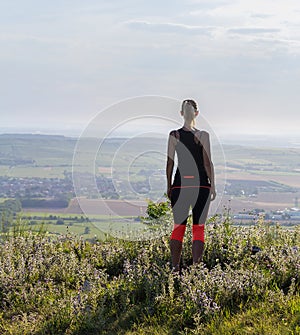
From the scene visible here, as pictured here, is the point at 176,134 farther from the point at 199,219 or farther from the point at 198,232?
the point at 198,232

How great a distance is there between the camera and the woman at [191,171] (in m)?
6.83

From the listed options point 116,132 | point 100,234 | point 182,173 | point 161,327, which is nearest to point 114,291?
point 161,327

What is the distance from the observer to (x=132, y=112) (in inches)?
291

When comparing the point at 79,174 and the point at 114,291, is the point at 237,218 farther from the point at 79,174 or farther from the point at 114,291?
the point at 114,291

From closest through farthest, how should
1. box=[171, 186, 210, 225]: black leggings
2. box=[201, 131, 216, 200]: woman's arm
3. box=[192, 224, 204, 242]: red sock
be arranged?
box=[201, 131, 216, 200]: woman's arm
box=[171, 186, 210, 225]: black leggings
box=[192, 224, 204, 242]: red sock

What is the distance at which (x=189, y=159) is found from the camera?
687 cm

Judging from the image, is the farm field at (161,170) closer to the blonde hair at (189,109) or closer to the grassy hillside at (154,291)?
the blonde hair at (189,109)

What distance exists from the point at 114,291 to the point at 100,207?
64.3 inches

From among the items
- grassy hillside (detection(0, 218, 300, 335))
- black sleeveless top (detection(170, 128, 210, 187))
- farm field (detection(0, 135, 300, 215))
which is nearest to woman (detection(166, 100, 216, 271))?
black sleeveless top (detection(170, 128, 210, 187))

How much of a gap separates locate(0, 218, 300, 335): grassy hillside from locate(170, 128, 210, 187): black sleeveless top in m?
1.03

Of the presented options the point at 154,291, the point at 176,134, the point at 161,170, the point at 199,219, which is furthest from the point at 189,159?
the point at 154,291

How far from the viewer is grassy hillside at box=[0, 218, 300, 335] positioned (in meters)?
5.65

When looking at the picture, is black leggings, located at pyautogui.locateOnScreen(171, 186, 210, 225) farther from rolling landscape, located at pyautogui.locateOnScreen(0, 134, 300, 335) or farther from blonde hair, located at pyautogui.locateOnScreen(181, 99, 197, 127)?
blonde hair, located at pyautogui.locateOnScreen(181, 99, 197, 127)

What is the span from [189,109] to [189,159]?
0.60 metres
